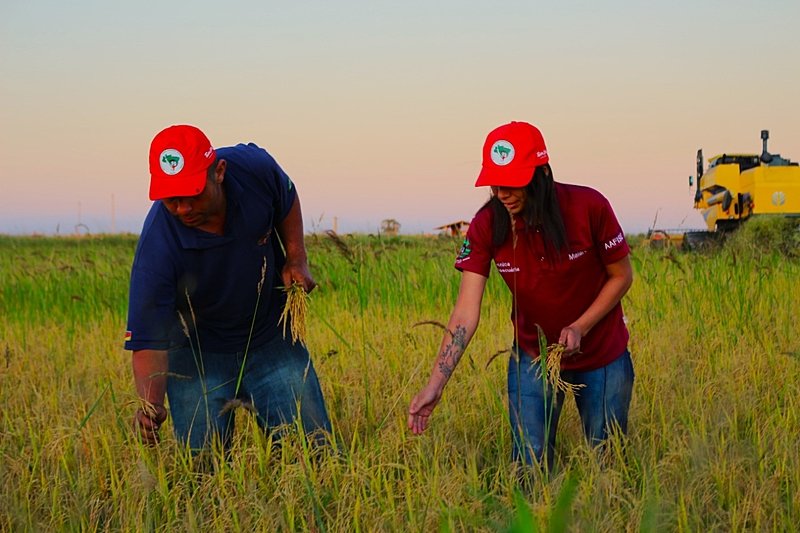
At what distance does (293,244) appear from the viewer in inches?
138

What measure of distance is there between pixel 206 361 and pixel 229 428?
30 cm

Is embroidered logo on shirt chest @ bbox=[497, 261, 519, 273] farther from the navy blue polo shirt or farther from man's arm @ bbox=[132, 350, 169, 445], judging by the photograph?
man's arm @ bbox=[132, 350, 169, 445]

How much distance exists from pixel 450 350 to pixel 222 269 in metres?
0.95

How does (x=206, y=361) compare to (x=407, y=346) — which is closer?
(x=206, y=361)

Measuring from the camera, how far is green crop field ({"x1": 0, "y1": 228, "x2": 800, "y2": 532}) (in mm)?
2533

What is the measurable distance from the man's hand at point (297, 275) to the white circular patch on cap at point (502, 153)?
96cm

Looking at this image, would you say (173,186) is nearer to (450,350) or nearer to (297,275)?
(297,275)

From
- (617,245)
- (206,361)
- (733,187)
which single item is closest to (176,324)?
(206,361)

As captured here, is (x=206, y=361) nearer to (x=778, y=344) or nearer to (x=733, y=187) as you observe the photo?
(x=778, y=344)

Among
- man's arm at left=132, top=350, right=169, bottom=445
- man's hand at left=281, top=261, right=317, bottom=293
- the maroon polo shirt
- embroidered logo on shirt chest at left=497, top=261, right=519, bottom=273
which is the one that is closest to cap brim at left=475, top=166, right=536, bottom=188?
the maroon polo shirt

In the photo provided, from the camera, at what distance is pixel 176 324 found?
3330mm

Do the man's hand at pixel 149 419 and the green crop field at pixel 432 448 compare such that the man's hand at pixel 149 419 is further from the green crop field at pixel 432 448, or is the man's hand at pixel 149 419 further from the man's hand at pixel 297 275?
the man's hand at pixel 297 275

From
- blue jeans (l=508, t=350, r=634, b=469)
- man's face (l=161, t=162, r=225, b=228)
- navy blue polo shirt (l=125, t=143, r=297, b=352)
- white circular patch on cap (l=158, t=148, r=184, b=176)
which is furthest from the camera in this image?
blue jeans (l=508, t=350, r=634, b=469)

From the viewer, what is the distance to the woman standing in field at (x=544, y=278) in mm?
2846
